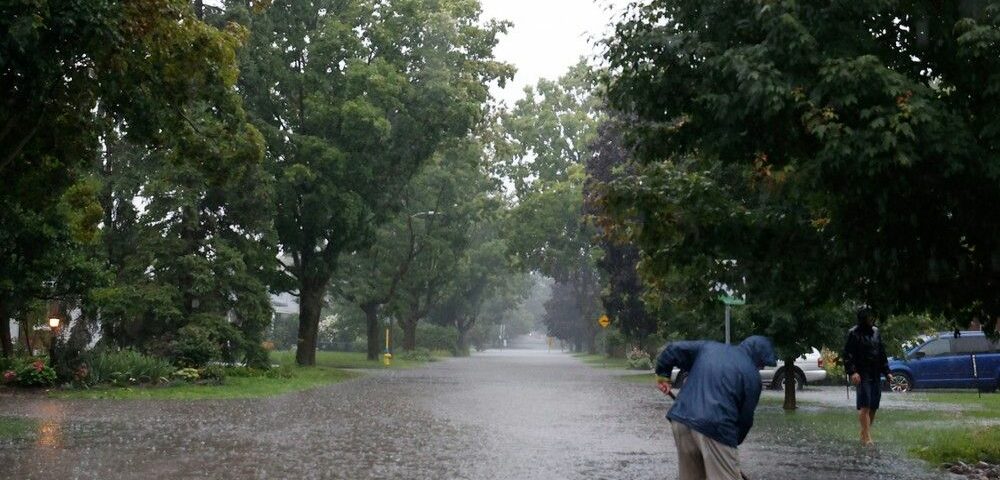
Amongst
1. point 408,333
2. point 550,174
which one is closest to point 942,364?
point 550,174

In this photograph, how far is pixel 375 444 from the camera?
1404cm

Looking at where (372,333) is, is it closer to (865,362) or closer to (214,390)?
(214,390)

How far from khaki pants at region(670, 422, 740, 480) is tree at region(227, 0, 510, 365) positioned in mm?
28079

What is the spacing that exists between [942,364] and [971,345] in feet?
3.16

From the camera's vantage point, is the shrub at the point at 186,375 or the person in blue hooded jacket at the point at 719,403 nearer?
the person in blue hooded jacket at the point at 719,403

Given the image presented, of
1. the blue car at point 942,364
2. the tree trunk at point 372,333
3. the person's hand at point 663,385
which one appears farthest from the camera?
the tree trunk at point 372,333

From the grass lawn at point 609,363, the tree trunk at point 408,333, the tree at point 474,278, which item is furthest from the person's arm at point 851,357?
the tree trunk at point 408,333

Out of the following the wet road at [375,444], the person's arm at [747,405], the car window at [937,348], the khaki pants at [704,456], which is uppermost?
the car window at [937,348]

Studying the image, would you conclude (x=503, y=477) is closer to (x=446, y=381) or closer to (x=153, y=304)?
(x=153, y=304)

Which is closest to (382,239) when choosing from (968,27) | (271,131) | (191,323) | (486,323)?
(271,131)

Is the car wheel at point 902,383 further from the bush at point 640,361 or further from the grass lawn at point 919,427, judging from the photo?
the bush at point 640,361

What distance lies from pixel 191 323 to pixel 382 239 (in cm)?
2897

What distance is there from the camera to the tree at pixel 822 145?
8.84 m

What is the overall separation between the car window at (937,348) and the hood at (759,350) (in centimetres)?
2391
